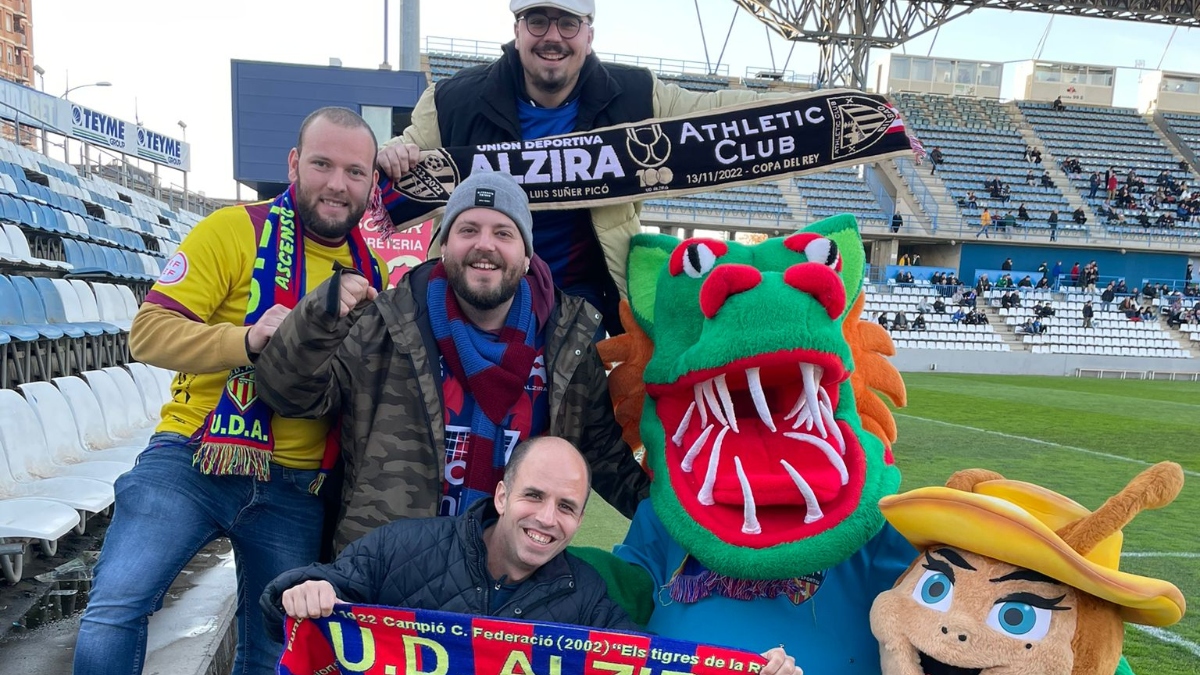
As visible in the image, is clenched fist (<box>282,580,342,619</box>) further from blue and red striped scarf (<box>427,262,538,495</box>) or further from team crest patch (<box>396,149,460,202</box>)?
team crest patch (<box>396,149,460,202</box>)

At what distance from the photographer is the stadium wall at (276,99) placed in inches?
444

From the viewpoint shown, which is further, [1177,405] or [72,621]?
[1177,405]

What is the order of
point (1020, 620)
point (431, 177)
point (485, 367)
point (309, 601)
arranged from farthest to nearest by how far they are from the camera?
point (431, 177) < point (485, 367) < point (309, 601) < point (1020, 620)

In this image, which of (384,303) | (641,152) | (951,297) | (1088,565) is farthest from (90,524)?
(951,297)

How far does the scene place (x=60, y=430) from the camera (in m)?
3.68

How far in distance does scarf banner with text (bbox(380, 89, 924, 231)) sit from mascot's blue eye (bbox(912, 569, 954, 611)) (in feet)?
4.48

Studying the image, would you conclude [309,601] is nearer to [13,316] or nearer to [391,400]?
[391,400]

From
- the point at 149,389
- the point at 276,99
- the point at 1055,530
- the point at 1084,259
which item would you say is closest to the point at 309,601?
the point at 1055,530

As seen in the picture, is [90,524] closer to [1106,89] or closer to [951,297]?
[951,297]

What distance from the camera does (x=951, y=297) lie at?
2269 cm

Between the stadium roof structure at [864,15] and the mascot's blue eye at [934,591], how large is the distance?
2585 cm

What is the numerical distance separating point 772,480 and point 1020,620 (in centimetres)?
52

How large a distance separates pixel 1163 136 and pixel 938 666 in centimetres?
3721

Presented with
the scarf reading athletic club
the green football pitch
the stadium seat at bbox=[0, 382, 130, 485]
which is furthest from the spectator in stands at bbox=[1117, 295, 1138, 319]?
the scarf reading athletic club
